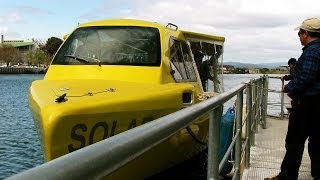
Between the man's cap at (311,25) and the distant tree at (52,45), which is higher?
the distant tree at (52,45)

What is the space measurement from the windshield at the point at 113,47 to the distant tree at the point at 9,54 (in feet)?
483

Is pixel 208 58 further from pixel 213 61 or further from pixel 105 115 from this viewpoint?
pixel 105 115

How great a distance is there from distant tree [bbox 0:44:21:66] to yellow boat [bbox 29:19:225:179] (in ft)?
484

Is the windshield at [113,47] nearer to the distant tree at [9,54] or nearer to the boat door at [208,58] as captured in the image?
the boat door at [208,58]

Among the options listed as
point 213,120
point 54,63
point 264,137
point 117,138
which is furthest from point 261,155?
point 117,138

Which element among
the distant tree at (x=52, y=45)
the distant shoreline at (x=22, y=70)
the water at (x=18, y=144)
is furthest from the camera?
the distant shoreline at (x=22, y=70)

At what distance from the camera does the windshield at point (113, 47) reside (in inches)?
301

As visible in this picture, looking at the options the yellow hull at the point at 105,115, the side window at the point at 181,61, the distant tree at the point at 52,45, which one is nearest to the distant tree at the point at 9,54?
the distant tree at the point at 52,45

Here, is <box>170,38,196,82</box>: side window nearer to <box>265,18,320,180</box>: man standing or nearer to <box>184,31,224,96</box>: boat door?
<box>184,31,224,96</box>: boat door

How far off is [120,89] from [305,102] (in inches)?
84.3

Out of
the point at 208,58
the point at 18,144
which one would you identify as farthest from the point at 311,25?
the point at 18,144

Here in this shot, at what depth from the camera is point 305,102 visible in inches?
194

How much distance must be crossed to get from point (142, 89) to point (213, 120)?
132 inches

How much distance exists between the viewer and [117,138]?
127 cm
